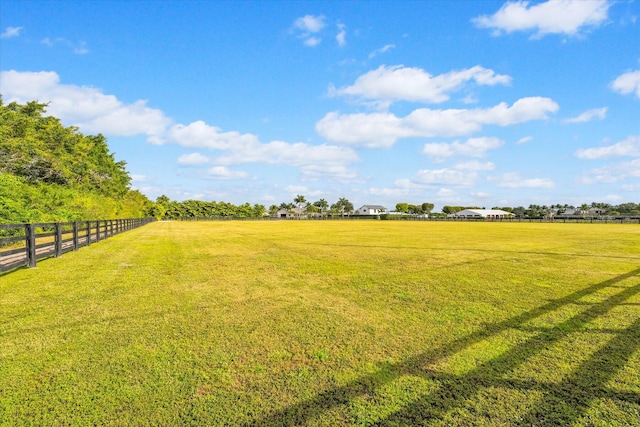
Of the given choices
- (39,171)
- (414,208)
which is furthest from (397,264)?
(414,208)

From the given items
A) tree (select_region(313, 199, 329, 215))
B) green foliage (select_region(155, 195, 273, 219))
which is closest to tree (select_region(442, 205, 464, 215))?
tree (select_region(313, 199, 329, 215))

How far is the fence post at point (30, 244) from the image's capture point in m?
9.37

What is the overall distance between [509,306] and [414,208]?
17691cm

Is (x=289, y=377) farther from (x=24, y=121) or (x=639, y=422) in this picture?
(x=24, y=121)

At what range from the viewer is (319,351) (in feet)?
13.2

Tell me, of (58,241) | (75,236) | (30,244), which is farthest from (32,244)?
(75,236)

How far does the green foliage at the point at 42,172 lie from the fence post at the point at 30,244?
8.89m

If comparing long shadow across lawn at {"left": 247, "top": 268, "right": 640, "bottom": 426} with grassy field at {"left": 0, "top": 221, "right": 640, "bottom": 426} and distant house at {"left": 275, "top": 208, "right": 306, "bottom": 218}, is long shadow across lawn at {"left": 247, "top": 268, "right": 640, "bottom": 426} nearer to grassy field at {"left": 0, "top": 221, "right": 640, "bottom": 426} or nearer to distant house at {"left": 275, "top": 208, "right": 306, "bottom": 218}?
grassy field at {"left": 0, "top": 221, "right": 640, "bottom": 426}

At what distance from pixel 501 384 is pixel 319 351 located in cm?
194

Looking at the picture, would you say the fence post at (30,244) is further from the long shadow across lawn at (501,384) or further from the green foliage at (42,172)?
the long shadow across lawn at (501,384)

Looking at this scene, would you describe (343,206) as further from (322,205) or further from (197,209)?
(197,209)

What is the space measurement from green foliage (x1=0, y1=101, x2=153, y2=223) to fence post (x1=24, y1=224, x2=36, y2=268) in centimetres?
889

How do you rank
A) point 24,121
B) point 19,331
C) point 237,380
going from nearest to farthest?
1. point 237,380
2. point 19,331
3. point 24,121

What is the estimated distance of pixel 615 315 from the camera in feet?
17.4
